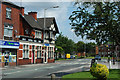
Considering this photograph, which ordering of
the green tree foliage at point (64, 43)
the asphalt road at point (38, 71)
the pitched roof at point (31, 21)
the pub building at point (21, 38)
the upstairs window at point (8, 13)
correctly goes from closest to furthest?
the asphalt road at point (38, 71) → the pub building at point (21, 38) → the upstairs window at point (8, 13) → the pitched roof at point (31, 21) → the green tree foliage at point (64, 43)

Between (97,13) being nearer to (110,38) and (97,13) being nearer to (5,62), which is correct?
(110,38)

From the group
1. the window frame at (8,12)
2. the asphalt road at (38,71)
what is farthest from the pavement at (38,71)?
the window frame at (8,12)

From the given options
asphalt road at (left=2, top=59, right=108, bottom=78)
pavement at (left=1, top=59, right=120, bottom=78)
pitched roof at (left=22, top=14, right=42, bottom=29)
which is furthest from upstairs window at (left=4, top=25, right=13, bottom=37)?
pitched roof at (left=22, top=14, right=42, bottom=29)

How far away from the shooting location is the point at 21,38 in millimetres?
35094

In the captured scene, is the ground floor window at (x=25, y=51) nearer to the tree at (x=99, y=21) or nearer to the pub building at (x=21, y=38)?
the pub building at (x=21, y=38)

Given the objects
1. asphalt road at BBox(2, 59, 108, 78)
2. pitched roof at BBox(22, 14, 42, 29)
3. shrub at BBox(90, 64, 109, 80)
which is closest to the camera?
shrub at BBox(90, 64, 109, 80)

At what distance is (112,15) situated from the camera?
58.7 feet

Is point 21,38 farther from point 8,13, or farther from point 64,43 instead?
point 64,43

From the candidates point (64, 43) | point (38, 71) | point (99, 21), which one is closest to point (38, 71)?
point (38, 71)

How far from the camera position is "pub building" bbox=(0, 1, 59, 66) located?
101 feet

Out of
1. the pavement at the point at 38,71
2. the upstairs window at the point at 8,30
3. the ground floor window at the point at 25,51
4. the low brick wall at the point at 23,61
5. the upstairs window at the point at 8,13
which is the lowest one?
the pavement at the point at 38,71

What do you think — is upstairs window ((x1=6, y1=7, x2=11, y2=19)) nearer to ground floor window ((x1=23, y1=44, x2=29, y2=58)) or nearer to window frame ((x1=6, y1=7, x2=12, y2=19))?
window frame ((x1=6, y1=7, x2=12, y2=19))

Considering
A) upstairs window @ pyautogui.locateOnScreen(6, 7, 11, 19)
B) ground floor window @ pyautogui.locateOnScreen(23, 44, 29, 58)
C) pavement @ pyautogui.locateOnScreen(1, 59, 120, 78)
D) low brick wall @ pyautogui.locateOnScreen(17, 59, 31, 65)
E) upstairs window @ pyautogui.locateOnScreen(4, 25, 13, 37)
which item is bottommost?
pavement @ pyautogui.locateOnScreen(1, 59, 120, 78)

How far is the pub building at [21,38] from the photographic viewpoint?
30.9m
